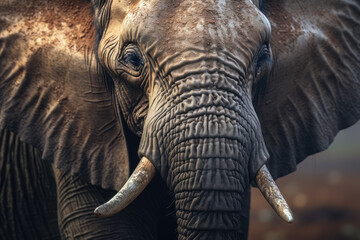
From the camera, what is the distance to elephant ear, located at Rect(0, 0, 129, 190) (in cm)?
336

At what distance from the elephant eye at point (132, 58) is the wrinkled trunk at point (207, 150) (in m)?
0.24

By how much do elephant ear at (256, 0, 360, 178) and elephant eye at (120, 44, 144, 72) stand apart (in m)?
0.62

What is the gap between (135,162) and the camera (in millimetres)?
3398

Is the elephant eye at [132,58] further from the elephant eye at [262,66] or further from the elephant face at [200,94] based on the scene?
the elephant eye at [262,66]

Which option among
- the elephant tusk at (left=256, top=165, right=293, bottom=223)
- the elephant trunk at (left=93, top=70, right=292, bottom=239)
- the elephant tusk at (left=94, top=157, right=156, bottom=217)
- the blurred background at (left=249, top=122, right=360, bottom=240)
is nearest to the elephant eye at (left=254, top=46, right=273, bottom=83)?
the elephant trunk at (left=93, top=70, right=292, bottom=239)

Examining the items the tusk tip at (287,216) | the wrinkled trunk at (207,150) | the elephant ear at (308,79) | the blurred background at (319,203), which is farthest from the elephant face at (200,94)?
the blurred background at (319,203)

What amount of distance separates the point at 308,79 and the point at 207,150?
3.50ft

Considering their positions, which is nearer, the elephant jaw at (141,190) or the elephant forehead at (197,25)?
the elephant jaw at (141,190)

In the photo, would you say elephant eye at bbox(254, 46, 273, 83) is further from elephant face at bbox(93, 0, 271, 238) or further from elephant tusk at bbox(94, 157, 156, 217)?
elephant tusk at bbox(94, 157, 156, 217)

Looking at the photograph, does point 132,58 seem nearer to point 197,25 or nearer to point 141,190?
point 197,25

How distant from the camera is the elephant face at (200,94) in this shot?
2.81 metres

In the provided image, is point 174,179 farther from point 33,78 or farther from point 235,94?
point 33,78

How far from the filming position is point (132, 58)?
10.4 feet

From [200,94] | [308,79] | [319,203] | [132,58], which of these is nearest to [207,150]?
[200,94]
